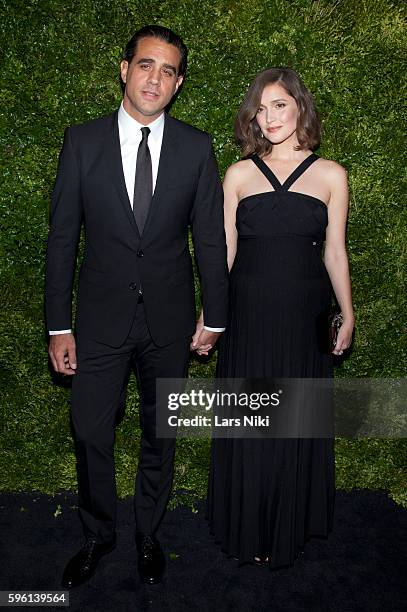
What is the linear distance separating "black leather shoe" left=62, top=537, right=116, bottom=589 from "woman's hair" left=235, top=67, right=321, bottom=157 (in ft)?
6.51

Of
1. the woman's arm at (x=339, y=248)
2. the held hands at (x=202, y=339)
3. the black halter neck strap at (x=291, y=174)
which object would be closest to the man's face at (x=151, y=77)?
the black halter neck strap at (x=291, y=174)

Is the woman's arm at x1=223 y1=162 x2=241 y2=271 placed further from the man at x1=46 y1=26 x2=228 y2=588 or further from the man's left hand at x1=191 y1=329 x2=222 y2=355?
the man's left hand at x1=191 y1=329 x2=222 y2=355

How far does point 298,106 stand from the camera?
119 inches

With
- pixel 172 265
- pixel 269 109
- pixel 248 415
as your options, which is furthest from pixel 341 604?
pixel 269 109

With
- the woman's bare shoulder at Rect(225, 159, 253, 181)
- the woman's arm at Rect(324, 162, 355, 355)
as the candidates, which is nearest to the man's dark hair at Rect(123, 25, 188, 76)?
the woman's bare shoulder at Rect(225, 159, 253, 181)

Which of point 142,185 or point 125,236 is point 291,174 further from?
point 125,236

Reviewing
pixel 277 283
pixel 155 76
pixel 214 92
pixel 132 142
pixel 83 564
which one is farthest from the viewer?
pixel 214 92

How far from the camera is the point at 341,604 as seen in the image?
3.01 m

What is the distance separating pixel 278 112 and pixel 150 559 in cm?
215

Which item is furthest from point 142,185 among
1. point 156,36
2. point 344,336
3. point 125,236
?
point 344,336

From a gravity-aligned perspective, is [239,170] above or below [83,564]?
above

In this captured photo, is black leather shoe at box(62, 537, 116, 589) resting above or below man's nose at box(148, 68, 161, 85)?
below

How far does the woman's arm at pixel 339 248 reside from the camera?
3.00m

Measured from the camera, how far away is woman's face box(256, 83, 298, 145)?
299 centimetres
